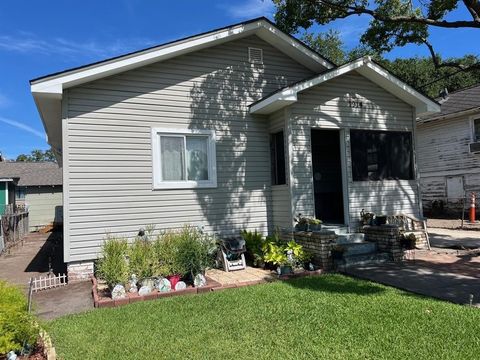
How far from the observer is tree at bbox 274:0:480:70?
34.3 feet

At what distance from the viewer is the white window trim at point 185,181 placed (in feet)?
28.7

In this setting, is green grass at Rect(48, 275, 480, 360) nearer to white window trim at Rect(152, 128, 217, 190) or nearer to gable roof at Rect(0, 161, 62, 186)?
white window trim at Rect(152, 128, 217, 190)

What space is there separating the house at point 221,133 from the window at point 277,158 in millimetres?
27

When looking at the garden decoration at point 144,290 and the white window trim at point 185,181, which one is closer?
the garden decoration at point 144,290

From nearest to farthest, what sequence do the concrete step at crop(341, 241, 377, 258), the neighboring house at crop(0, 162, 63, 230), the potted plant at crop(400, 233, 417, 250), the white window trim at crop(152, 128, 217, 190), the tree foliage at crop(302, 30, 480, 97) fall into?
the concrete step at crop(341, 241, 377, 258) → the white window trim at crop(152, 128, 217, 190) → the potted plant at crop(400, 233, 417, 250) → the neighboring house at crop(0, 162, 63, 230) → the tree foliage at crop(302, 30, 480, 97)

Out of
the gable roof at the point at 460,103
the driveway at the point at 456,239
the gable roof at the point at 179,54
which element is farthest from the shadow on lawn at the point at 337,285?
the gable roof at the point at 460,103

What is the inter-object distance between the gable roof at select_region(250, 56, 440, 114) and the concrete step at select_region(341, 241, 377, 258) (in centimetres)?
352

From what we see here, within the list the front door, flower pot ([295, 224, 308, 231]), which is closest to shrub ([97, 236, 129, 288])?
flower pot ([295, 224, 308, 231])

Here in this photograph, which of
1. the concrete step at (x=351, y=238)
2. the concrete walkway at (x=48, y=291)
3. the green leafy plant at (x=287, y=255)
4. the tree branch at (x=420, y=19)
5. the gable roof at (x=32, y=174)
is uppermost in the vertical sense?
the tree branch at (x=420, y=19)

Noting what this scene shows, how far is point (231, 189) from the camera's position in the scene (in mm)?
9523

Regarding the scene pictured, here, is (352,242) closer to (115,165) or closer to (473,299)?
(473,299)

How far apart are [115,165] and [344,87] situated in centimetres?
594

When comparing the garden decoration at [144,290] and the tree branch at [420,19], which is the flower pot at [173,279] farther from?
the tree branch at [420,19]

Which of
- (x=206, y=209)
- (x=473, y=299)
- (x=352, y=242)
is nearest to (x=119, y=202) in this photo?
(x=206, y=209)
